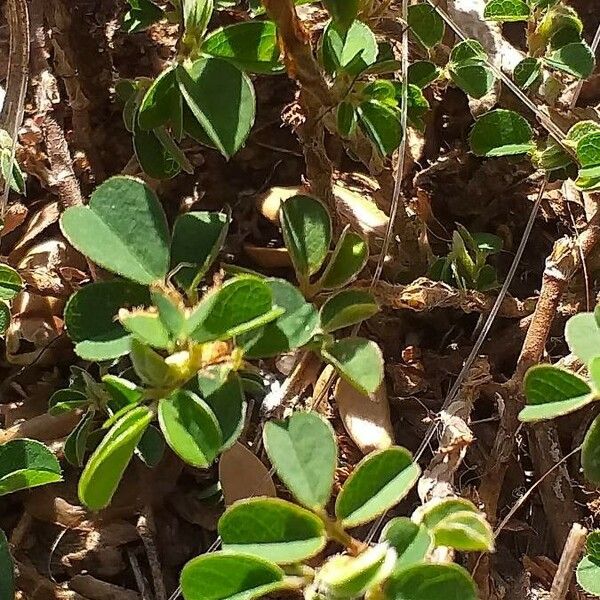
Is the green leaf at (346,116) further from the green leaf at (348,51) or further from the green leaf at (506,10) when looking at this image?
the green leaf at (506,10)

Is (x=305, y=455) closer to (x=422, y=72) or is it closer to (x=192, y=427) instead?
(x=192, y=427)

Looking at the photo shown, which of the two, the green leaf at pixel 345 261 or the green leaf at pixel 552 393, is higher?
the green leaf at pixel 345 261

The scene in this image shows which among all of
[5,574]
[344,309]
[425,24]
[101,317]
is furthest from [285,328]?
[425,24]

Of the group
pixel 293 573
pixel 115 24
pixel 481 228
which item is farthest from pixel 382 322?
pixel 115 24

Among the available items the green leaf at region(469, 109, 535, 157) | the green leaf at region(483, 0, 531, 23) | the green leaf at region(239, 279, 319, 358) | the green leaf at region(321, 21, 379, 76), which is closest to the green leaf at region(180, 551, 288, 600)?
the green leaf at region(239, 279, 319, 358)

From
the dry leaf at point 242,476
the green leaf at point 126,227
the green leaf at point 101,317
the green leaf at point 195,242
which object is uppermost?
the green leaf at point 126,227

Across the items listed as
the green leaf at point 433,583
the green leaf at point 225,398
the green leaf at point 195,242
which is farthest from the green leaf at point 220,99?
the green leaf at point 433,583
